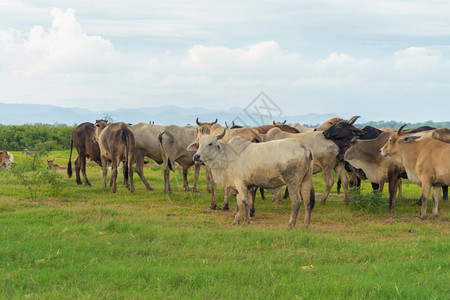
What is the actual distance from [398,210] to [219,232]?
5.21m

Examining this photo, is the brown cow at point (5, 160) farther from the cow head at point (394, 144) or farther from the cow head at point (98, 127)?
the cow head at point (394, 144)

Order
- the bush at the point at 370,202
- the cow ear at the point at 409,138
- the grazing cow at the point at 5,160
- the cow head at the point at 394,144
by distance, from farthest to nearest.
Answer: the grazing cow at the point at 5,160, the bush at the point at 370,202, the cow head at the point at 394,144, the cow ear at the point at 409,138

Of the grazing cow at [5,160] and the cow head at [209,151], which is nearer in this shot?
the cow head at [209,151]

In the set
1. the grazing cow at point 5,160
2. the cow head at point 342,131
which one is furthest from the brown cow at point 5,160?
the cow head at point 342,131

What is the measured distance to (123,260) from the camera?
20.5ft

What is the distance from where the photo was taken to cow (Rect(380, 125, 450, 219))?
9508 millimetres

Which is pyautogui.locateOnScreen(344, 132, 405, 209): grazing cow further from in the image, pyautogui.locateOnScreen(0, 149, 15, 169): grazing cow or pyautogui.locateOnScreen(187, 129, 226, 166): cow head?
pyautogui.locateOnScreen(0, 149, 15, 169): grazing cow

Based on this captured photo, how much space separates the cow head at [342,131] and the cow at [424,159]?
144 cm

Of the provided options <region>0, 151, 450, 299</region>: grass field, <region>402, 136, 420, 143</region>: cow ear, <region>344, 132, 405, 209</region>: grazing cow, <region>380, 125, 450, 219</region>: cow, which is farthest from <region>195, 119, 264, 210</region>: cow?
<region>402, 136, 420, 143</region>: cow ear

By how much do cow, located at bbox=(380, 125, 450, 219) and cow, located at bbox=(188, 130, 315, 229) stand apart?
2696 millimetres

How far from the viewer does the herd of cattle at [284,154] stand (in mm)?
8477

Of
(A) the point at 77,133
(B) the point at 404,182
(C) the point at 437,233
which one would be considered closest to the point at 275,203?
(C) the point at 437,233

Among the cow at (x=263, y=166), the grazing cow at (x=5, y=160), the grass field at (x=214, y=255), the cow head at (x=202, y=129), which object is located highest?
the cow head at (x=202, y=129)

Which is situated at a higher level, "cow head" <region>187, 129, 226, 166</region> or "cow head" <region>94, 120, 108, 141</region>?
"cow head" <region>94, 120, 108, 141</region>
